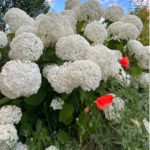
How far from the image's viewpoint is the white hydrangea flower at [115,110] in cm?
271

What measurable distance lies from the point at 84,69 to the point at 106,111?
31 centimetres

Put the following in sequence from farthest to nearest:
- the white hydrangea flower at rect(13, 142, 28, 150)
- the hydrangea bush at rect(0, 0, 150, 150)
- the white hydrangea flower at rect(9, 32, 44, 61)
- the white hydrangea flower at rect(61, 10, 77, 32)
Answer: the white hydrangea flower at rect(61, 10, 77, 32)
the white hydrangea flower at rect(9, 32, 44, 61)
the white hydrangea flower at rect(13, 142, 28, 150)
the hydrangea bush at rect(0, 0, 150, 150)

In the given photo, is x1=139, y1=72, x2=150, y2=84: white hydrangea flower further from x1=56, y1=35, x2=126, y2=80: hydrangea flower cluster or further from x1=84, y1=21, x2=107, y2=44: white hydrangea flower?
x1=56, y1=35, x2=126, y2=80: hydrangea flower cluster

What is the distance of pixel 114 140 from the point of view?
8.49 ft

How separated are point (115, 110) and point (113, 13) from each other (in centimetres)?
184

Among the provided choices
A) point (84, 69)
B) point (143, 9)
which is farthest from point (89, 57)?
point (143, 9)

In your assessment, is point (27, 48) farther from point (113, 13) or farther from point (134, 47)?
point (113, 13)

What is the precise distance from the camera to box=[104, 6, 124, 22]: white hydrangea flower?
431 centimetres

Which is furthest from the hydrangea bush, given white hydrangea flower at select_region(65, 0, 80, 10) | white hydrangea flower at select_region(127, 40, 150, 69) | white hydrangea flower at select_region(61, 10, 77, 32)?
white hydrangea flower at select_region(65, 0, 80, 10)

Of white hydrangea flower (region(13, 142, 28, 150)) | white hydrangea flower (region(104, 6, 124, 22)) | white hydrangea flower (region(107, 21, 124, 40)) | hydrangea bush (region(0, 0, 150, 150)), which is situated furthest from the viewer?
white hydrangea flower (region(104, 6, 124, 22))

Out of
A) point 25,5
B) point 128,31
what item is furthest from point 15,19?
point 25,5

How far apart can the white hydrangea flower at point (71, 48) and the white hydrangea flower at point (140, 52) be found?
0.76 m

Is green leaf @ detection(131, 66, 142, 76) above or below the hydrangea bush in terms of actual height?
below

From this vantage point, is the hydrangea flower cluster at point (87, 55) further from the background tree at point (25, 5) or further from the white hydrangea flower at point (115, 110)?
the background tree at point (25, 5)
